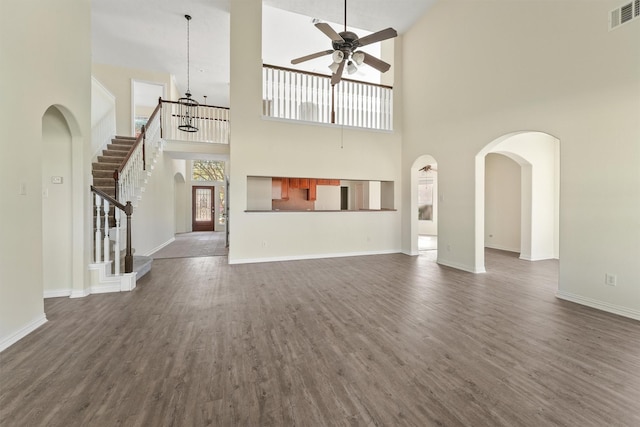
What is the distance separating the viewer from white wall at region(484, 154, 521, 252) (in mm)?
7004

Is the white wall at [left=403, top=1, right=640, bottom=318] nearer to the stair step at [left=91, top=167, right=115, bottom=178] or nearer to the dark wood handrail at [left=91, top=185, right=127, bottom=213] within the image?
the dark wood handrail at [left=91, top=185, right=127, bottom=213]

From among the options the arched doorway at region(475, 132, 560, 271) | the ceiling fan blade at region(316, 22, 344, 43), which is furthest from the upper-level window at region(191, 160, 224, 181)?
the arched doorway at region(475, 132, 560, 271)

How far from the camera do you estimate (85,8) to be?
365 cm

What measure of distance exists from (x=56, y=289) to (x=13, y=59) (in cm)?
265

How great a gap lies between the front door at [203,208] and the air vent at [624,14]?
12846 mm

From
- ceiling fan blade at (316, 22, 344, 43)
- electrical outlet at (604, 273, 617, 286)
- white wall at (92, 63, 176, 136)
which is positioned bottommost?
electrical outlet at (604, 273, 617, 286)

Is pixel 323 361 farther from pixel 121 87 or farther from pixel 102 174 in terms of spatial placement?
pixel 121 87

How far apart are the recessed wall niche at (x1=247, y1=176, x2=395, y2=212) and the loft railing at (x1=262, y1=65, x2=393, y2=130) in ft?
4.83

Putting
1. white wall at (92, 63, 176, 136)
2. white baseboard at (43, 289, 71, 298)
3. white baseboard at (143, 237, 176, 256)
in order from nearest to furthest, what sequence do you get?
white baseboard at (43, 289, 71, 298) → white baseboard at (143, 237, 176, 256) → white wall at (92, 63, 176, 136)

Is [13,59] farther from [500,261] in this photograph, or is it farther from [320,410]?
[500,261]

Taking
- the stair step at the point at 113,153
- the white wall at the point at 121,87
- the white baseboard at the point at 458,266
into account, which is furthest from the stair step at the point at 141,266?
the white wall at the point at 121,87

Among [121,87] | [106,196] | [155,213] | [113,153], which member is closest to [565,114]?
[106,196]

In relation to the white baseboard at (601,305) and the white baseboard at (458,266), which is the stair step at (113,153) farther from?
the white baseboard at (601,305)

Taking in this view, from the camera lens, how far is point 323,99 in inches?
251
